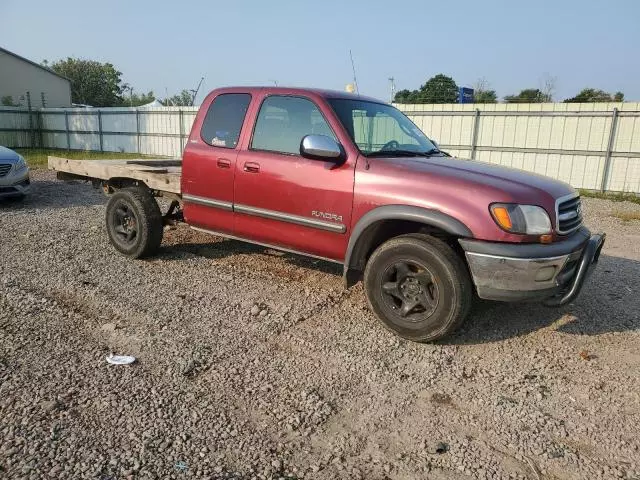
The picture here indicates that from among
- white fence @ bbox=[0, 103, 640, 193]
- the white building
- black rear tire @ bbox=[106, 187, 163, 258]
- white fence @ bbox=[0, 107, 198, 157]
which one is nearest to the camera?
black rear tire @ bbox=[106, 187, 163, 258]

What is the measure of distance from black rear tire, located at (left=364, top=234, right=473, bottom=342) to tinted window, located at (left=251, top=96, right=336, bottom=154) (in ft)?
3.82

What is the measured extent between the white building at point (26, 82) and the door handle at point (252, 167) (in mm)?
31082

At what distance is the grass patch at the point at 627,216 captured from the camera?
32.6 ft

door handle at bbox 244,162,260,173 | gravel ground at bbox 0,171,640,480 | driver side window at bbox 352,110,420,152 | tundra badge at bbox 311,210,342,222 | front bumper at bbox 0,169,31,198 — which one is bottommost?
gravel ground at bbox 0,171,640,480

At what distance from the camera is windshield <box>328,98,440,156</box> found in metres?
4.36

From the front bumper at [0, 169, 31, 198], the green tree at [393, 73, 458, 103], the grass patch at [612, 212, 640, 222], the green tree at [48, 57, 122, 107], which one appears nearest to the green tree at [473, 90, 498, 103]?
the green tree at [393, 73, 458, 103]

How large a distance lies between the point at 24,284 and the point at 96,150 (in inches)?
790

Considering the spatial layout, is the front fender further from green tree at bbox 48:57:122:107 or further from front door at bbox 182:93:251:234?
green tree at bbox 48:57:122:107

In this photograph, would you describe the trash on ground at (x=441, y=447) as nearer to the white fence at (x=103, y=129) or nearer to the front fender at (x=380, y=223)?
the front fender at (x=380, y=223)

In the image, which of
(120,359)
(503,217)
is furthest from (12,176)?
(503,217)

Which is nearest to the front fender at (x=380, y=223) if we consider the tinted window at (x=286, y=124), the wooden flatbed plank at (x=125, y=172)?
the tinted window at (x=286, y=124)

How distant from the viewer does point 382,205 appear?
3912mm

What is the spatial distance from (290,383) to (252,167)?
2.16m

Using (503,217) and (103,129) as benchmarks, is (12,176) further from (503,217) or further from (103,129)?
(103,129)
